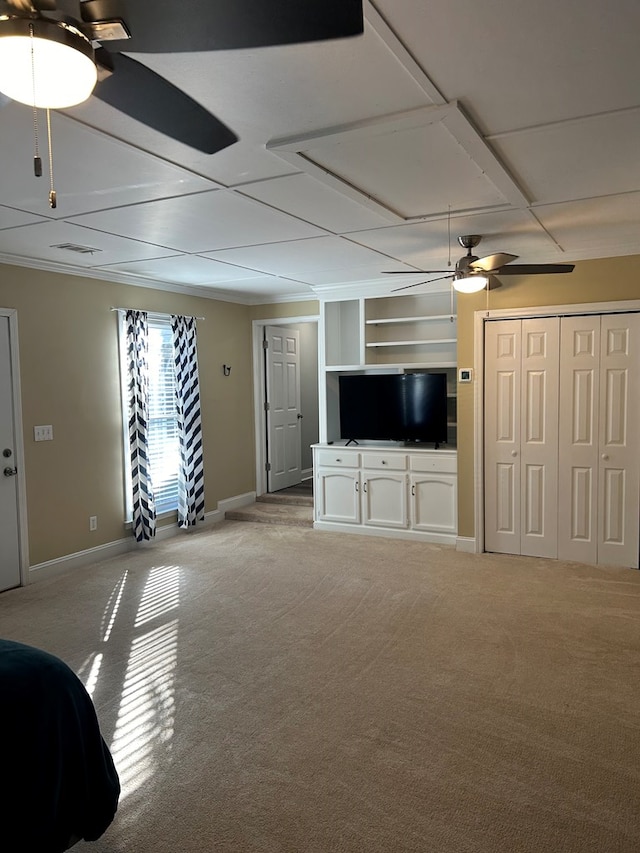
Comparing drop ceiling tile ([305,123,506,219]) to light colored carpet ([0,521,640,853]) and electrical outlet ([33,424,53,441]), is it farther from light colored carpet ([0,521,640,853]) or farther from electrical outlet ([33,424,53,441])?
electrical outlet ([33,424,53,441])

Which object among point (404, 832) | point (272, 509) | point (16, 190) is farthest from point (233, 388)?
point (404, 832)

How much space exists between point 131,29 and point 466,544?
510 centimetres

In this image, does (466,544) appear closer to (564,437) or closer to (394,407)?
(564,437)

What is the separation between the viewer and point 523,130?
2.55 m

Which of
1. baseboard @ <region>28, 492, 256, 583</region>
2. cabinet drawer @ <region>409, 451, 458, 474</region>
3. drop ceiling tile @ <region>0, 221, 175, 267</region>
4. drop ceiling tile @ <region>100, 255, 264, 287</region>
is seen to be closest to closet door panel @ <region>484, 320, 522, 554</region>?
cabinet drawer @ <region>409, 451, 458, 474</region>

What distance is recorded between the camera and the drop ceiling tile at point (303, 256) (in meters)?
4.57

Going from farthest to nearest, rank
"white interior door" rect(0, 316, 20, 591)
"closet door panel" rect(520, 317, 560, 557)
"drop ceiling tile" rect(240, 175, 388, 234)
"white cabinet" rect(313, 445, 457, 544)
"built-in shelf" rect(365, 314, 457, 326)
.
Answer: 1. "built-in shelf" rect(365, 314, 457, 326)
2. "white cabinet" rect(313, 445, 457, 544)
3. "closet door panel" rect(520, 317, 560, 557)
4. "white interior door" rect(0, 316, 20, 591)
5. "drop ceiling tile" rect(240, 175, 388, 234)

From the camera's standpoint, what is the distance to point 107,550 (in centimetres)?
570

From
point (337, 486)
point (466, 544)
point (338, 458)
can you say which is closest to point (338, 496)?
point (337, 486)

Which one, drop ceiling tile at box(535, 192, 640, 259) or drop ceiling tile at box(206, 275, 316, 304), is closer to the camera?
drop ceiling tile at box(535, 192, 640, 259)

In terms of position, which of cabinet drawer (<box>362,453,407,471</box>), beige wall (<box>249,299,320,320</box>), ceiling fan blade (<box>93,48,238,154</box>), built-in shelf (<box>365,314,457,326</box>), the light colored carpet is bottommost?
the light colored carpet

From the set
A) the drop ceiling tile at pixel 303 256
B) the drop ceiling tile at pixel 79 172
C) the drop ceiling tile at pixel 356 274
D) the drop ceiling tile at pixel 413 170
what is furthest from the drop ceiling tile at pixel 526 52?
the drop ceiling tile at pixel 356 274

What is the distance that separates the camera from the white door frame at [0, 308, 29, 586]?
15.7ft

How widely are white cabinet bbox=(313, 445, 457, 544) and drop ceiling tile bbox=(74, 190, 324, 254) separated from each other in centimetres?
259
